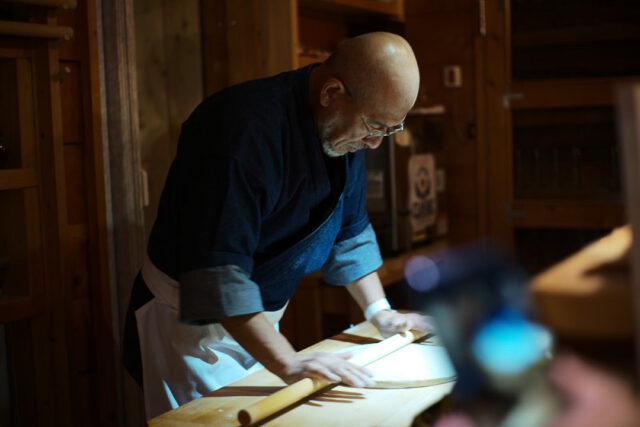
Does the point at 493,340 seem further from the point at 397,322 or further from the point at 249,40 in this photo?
the point at 249,40

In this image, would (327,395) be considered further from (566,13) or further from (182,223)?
(566,13)

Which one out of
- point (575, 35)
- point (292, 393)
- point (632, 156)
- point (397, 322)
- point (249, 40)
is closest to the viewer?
point (632, 156)

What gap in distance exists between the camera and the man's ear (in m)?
1.35

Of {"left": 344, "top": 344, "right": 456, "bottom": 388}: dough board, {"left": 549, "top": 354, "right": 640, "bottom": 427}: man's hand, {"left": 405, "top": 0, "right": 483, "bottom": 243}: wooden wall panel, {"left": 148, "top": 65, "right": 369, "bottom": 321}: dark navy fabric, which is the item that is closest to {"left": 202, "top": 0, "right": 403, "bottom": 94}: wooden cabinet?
{"left": 405, "top": 0, "right": 483, "bottom": 243}: wooden wall panel

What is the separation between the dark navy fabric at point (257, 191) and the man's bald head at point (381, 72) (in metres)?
0.15

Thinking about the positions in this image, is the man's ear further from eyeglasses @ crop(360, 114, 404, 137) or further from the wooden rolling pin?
the wooden rolling pin

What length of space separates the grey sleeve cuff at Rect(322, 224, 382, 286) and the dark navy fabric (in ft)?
0.20

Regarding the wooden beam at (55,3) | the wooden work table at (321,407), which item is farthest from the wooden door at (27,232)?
the wooden work table at (321,407)

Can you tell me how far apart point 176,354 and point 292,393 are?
438 mm

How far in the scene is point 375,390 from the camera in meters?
1.24

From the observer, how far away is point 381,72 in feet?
4.25

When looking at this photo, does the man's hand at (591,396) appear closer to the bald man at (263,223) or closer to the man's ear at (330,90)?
the bald man at (263,223)

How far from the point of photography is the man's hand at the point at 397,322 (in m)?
1.54

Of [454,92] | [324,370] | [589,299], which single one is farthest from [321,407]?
[454,92]
